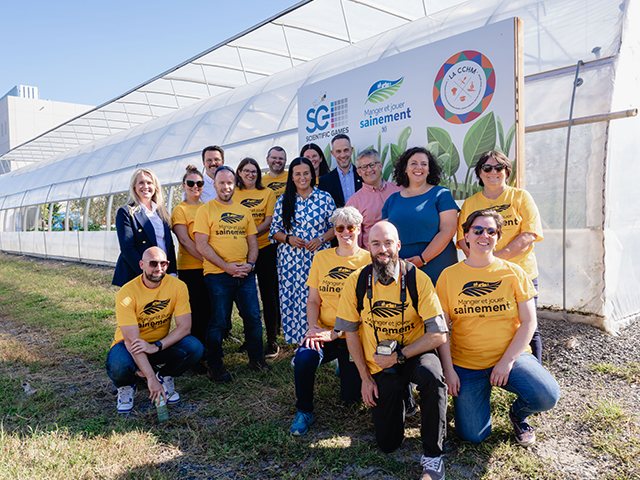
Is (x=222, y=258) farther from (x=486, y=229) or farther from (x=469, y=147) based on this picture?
(x=469, y=147)

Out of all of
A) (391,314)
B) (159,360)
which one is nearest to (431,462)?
(391,314)

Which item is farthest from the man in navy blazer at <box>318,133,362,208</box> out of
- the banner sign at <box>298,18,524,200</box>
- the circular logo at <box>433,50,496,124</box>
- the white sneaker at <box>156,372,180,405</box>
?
the white sneaker at <box>156,372,180,405</box>

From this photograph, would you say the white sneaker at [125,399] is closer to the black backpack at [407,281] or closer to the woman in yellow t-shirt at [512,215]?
the black backpack at [407,281]

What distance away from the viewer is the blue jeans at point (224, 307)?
4.34 metres

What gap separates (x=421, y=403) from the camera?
276 cm

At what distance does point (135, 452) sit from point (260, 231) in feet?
7.94

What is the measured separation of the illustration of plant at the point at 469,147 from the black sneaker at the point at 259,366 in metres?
2.63

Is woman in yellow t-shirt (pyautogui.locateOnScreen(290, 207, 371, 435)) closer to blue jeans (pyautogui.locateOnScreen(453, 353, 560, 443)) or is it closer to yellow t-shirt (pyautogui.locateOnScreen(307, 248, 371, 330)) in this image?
yellow t-shirt (pyautogui.locateOnScreen(307, 248, 371, 330))

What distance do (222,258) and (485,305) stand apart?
252cm

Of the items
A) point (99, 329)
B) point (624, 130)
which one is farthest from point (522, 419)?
point (99, 329)

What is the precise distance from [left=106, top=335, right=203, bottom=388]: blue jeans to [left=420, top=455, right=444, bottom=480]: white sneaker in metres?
2.18

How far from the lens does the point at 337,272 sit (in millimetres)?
3504

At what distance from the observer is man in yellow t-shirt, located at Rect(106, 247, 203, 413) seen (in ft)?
12.0

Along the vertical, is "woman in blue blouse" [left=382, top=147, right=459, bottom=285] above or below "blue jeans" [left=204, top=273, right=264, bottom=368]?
above
